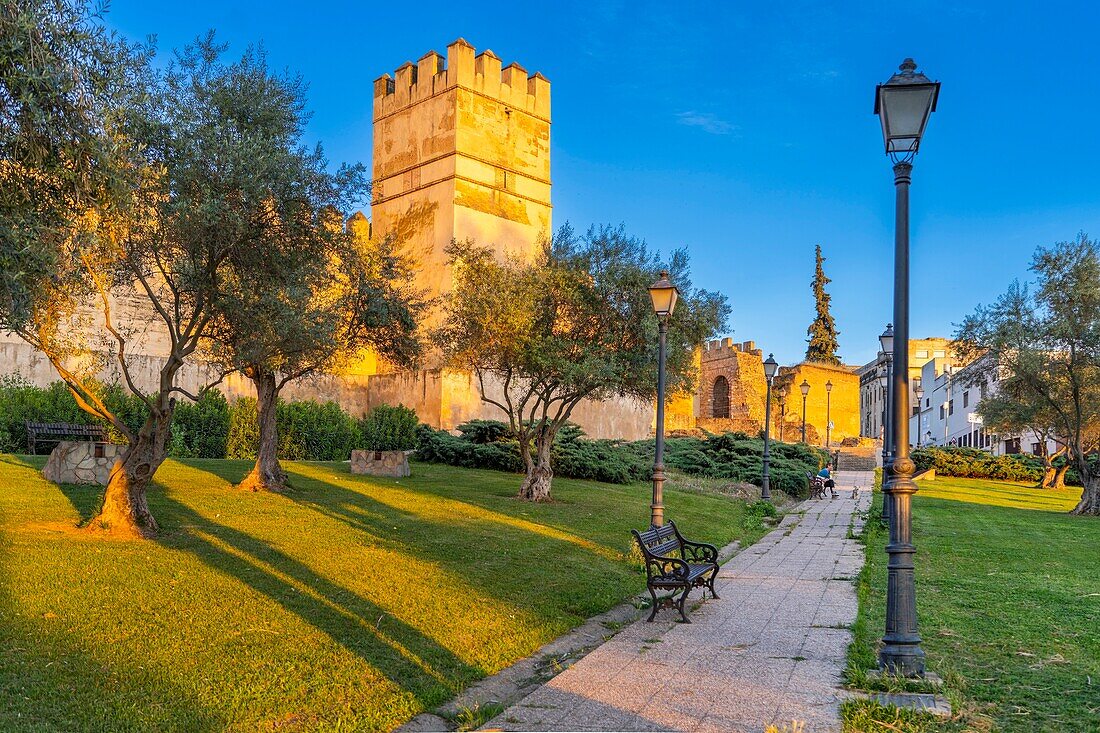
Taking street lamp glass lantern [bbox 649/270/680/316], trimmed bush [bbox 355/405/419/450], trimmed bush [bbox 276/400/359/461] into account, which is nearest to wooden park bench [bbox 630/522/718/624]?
street lamp glass lantern [bbox 649/270/680/316]

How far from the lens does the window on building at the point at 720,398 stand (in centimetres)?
6488

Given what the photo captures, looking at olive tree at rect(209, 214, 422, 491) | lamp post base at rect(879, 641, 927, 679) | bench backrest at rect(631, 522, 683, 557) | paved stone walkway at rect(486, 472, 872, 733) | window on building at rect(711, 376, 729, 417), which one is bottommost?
paved stone walkway at rect(486, 472, 872, 733)

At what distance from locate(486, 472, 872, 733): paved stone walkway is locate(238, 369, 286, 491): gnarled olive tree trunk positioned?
27.6ft

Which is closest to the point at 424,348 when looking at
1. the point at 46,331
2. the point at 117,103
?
the point at 46,331

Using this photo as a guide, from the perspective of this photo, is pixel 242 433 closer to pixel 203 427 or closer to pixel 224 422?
pixel 224 422

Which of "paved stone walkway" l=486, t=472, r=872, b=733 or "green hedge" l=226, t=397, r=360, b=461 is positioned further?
"green hedge" l=226, t=397, r=360, b=461

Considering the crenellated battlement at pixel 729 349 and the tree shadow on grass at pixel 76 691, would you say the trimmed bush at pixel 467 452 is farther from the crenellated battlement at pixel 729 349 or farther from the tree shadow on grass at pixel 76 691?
the crenellated battlement at pixel 729 349

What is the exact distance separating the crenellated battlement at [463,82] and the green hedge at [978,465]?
22.3 metres

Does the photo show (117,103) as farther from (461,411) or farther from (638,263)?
(461,411)

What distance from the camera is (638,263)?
16453 mm

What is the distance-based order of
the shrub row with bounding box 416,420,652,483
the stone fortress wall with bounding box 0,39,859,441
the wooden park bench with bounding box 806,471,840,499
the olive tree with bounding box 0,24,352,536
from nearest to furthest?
the olive tree with bounding box 0,24,352,536
the shrub row with bounding box 416,420,652,483
the wooden park bench with bounding box 806,471,840,499
the stone fortress wall with bounding box 0,39,859,441

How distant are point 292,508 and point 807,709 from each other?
31.8 ft

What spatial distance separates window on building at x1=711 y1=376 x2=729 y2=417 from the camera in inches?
2554

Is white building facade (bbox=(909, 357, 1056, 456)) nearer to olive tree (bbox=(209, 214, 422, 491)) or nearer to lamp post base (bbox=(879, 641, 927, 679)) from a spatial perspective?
olive tree (bbox=(209, 214, 422, 491))
